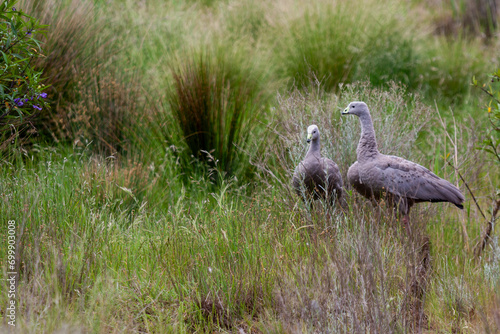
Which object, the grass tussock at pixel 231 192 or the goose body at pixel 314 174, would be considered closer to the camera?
the grass tussock at pixel 231 192

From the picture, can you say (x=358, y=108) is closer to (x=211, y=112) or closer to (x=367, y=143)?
(x=367, y=143)

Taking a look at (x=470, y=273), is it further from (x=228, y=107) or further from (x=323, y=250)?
(x=228, y=107)

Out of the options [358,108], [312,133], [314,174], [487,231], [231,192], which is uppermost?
[358,108]

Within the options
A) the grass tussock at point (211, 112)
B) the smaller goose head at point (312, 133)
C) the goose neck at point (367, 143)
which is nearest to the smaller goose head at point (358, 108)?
the goose neck at point (367, 143)

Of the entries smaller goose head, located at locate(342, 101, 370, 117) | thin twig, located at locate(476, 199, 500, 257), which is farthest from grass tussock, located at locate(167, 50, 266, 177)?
thin twig, located at locate(476, 199, 500, 257)

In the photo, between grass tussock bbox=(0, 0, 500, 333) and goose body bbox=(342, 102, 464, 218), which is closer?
grass tussock bbox=(0, 0, 500, 333)

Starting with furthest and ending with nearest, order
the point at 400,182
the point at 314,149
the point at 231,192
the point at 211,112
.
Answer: the point at 211,112 → the point at 231,192 → the point at 314,149 → the point at 400,182

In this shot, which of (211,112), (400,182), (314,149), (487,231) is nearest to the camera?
(400,182)

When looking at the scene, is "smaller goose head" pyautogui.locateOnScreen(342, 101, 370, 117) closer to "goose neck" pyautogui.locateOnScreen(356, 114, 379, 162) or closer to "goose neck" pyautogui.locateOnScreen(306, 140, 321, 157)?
"goose neck" pyautogui.locateOnScreen(356, 114, 379, 162)

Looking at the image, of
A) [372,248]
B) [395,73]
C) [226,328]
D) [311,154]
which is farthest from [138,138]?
[395,73]

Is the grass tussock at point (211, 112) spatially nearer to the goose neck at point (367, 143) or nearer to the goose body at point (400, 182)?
the goose neck at point (367, 143)

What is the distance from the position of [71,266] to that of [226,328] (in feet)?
3.24

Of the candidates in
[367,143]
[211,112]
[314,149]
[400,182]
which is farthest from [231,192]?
[400,182]

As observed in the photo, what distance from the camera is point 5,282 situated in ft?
9.68
